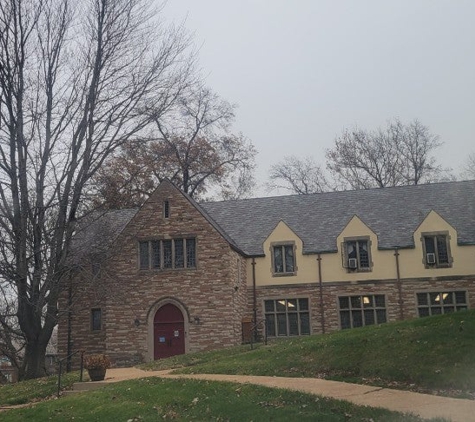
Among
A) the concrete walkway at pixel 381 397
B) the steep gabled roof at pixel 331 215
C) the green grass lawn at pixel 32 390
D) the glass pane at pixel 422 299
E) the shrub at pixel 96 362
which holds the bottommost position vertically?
the green grass lawn at pixel 32 390

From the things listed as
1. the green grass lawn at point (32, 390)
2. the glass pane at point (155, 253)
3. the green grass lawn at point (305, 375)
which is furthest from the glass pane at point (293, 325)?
the green grass lawn at point (32, 390)

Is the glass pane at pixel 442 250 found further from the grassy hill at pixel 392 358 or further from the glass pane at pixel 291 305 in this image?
the grassy hill at pixel 392 358

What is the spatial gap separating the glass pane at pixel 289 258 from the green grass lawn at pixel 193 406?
14.0 meters

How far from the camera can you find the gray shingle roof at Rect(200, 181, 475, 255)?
29672mm

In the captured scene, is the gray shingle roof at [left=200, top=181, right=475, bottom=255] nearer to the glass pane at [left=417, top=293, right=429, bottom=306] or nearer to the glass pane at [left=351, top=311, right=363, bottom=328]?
the glass pane at [left=417, top=293, right=429, bottom=306]

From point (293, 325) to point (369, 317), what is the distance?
3332mm

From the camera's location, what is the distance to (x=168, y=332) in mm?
27219

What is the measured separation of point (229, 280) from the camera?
26797mm

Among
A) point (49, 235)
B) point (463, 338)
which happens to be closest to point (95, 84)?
point (49, 235)

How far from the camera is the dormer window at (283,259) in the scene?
29297mm

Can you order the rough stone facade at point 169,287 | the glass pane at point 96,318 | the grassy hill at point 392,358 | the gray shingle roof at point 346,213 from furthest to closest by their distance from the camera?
1. the glass pane at point 96,318
2. the gray shingle roof at point 346,213
3. the rough stone facade at point 169,287
4. the grassy hill at point 392,358

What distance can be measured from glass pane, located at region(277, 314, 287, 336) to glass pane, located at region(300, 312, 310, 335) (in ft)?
2.33

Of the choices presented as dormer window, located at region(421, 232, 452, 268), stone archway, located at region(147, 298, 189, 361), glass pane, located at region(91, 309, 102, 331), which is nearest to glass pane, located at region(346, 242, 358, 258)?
dormer window, located at region(421, 232, 452, 268)

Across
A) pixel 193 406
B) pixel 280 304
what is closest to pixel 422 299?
pixel 280 304
